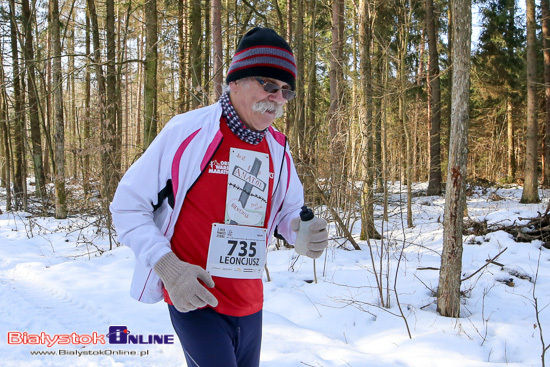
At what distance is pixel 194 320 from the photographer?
5.30 feet

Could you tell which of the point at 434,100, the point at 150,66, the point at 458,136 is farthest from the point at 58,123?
the point at 434,100

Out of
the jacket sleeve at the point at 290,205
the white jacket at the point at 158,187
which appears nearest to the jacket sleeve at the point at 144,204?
the white jacket at the point at 158,187

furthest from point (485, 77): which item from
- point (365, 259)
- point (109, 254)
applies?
point (109, 254)

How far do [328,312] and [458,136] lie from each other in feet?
7.96

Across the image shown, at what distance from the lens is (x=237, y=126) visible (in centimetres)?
178

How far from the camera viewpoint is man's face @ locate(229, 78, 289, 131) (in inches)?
69.3

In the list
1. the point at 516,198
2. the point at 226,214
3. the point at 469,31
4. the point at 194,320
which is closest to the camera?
the point at 194,320

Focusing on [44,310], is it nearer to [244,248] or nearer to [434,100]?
[244,248]

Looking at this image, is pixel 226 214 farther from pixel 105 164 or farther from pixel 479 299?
pixel 105 164

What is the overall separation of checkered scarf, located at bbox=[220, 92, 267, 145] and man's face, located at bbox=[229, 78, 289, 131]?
26 millimetres

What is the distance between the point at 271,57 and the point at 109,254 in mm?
6657

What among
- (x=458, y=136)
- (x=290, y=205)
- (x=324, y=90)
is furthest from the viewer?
(x=324, y=90)

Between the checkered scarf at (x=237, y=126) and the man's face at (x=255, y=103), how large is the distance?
0.09 ft

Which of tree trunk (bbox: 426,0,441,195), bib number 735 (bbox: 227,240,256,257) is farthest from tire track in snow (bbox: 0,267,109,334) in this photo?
tree trunk (bbox: 426,0,441,195)
